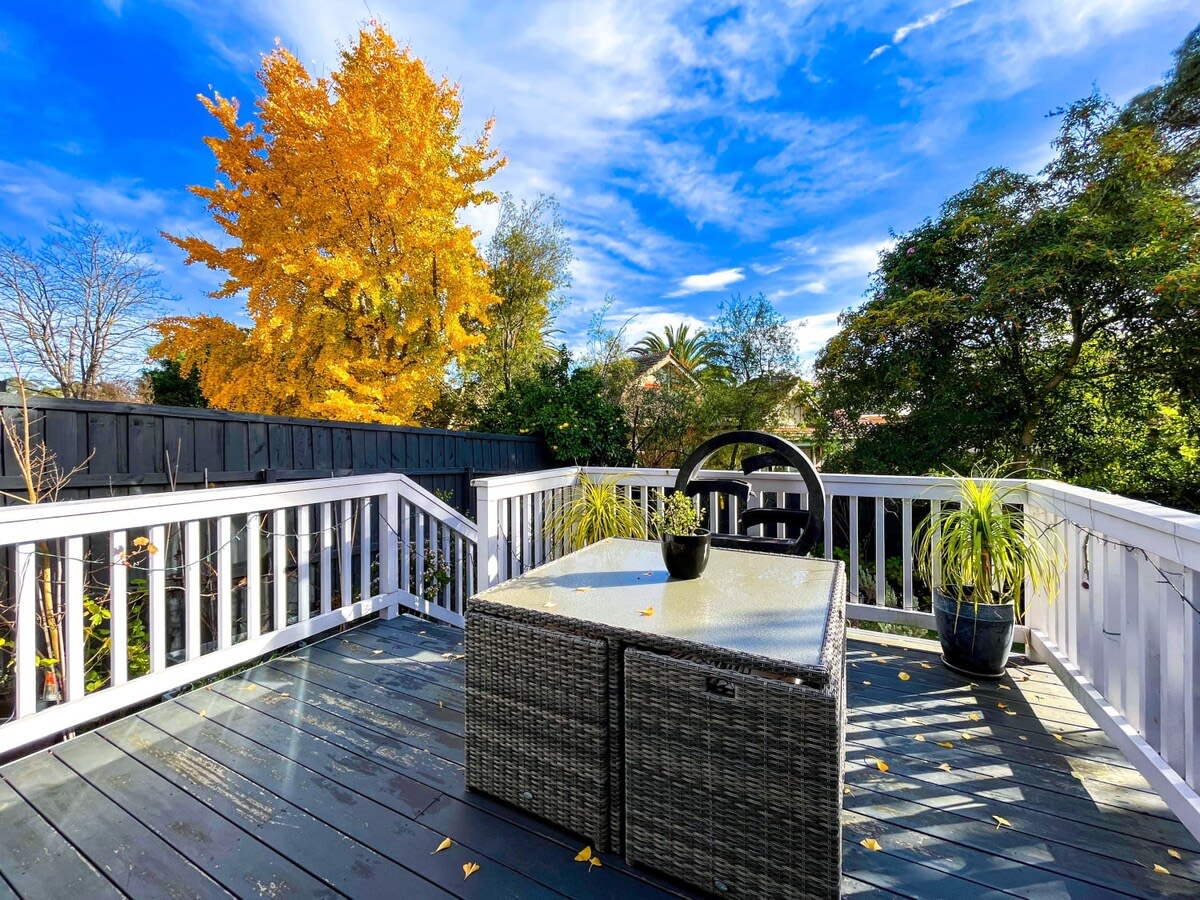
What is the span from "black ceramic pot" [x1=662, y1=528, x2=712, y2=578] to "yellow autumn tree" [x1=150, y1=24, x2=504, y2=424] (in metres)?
6.78

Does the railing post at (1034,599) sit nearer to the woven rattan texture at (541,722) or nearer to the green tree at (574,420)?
the woven rattan texture at (541,722)

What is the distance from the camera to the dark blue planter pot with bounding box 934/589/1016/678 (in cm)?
239

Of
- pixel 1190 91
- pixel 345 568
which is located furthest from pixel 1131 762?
pixel 1190 91

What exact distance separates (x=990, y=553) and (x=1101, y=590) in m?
0.40

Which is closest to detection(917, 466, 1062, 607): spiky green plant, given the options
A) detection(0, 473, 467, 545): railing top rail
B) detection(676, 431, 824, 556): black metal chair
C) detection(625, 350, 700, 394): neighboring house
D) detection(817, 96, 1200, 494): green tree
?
detection(676, 431, 824, 556): black metal chair

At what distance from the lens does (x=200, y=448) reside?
11.6 ft

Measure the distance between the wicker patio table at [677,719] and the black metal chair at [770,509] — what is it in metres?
0.74

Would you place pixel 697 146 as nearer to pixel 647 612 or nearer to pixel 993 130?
pixel 993 130

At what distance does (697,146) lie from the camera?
6551 millimetres

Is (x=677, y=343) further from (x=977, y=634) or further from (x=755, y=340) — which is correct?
(x=977, y=634)

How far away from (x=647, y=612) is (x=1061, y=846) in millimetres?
1294

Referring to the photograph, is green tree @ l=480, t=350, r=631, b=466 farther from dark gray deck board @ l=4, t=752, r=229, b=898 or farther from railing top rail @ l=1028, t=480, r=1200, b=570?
dark gray deck board @ l=4, t=752, r=229, b=898

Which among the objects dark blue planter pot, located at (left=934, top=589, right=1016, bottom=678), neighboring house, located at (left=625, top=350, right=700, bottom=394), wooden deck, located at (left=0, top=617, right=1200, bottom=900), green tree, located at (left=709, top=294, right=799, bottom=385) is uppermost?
green tree, located at (left=709, top=294, right=799, bottom=385)

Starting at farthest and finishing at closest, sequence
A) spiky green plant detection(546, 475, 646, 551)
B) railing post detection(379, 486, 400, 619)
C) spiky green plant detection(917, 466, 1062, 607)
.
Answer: spiky green plant detection(546, 475, 646, 551) < railing post detection(379, 486, 400, 619) < spiky green plant detection(917, 466, 1062, 607)
